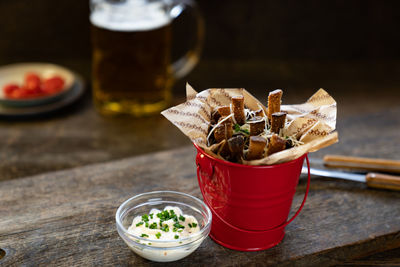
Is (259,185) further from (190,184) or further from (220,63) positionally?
(220,63)

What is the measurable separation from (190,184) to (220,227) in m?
0.24

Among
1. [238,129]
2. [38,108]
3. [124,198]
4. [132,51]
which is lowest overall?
[38,108]

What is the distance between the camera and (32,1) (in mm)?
2025

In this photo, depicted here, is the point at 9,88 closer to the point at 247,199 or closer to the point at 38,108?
the point at 38,108

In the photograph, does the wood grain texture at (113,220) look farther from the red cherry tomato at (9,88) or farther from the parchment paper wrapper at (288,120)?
the red cherry tomato at (9,88)

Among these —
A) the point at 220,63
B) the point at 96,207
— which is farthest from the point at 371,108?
the point at 96,207

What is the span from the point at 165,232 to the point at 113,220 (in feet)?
0.62

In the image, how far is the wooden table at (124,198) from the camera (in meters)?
0.92

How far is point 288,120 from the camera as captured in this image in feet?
3.07

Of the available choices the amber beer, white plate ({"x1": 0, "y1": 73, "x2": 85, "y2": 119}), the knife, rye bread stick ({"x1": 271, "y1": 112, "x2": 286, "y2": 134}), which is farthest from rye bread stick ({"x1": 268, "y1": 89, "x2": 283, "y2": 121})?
white plate ({"x1": 0, "y1": 73, "x2": 85, "y2": 119})

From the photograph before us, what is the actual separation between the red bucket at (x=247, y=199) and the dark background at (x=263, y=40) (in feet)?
3.59

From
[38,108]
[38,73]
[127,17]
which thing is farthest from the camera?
[38,73]

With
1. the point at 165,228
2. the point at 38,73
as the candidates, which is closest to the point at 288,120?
the point at 165,228

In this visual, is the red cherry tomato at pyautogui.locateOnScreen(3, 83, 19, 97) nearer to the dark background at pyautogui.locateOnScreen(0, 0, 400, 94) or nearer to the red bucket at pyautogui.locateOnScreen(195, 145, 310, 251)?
the dark background at pyautogui.locateOnScreen(0, 0, 400, 94)
